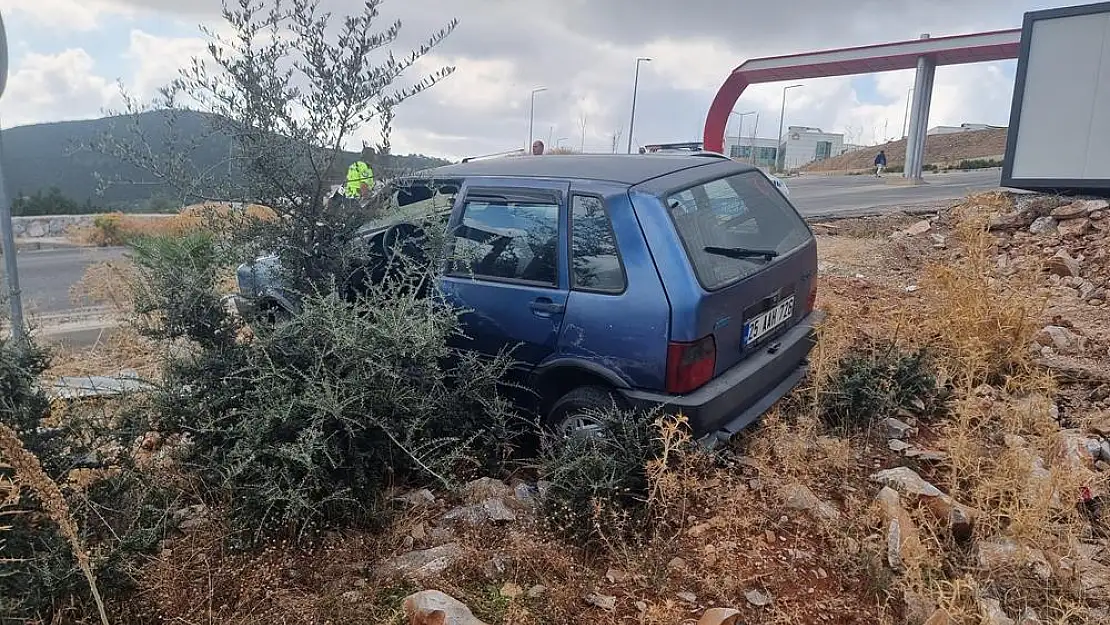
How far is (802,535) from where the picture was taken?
117 inches

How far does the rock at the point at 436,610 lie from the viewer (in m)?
Answer: 2.26

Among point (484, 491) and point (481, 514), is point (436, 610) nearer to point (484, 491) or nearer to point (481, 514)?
point (481, 514)

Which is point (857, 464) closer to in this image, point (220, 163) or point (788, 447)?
point (788, 447)

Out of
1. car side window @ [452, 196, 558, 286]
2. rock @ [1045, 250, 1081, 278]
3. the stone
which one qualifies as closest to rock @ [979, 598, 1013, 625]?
car side window @ [452, 196, 558, 286]

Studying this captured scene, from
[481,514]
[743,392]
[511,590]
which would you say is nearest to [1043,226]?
[743,392]

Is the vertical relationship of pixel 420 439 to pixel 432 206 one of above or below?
below

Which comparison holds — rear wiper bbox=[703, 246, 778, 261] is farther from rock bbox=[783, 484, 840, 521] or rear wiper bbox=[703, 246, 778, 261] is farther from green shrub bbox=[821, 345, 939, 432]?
rock bbox=[783, 484, 840, 521]

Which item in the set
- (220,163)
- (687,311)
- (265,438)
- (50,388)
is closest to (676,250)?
(687,311)

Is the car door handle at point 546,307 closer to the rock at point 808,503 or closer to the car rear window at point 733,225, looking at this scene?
the car rear window at point 733,225

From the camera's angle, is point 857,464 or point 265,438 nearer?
point 265,438

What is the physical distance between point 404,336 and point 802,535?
1.91 m

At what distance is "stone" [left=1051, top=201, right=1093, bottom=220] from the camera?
904 cm

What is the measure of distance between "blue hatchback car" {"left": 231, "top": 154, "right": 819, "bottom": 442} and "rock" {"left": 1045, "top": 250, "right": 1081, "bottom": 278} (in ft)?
16.8

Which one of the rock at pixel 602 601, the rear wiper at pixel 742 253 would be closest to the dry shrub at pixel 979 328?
the rear wiper at pixel 742 253
